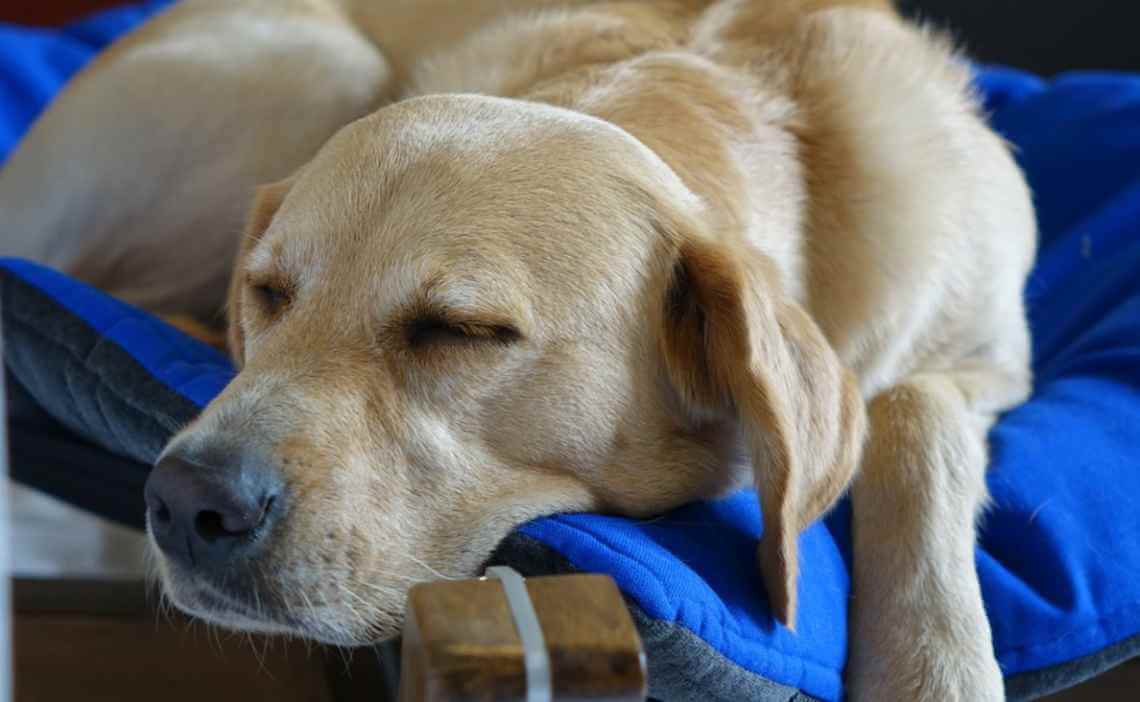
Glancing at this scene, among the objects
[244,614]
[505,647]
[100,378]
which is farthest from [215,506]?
[100,378]

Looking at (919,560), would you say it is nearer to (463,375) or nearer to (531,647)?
(463,375)

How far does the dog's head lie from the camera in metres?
1.28

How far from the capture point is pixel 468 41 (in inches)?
93.4

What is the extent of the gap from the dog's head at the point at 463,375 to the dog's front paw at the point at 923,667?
7.7 inches

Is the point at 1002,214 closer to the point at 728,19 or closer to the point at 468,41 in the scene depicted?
the point at 728,19

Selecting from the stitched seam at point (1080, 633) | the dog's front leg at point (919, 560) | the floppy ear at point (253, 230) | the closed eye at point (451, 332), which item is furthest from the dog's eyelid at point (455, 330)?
the stitched seam at point (1080, 633)

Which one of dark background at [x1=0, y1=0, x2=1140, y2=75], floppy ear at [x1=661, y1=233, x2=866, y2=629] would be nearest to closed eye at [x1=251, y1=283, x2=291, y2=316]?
floppy ear at [x1=661, y1=233, x2=866, y2=629]

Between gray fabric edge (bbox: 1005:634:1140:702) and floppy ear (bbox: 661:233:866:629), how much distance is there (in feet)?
1.17

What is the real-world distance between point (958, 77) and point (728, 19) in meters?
0.44

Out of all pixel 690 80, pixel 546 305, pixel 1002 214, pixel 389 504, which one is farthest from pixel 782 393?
pixel 1002 214

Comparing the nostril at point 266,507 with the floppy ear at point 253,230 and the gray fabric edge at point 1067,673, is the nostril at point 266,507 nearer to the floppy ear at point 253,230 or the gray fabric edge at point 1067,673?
the floppy ear at point 253,230

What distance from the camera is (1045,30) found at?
4254 millimetres

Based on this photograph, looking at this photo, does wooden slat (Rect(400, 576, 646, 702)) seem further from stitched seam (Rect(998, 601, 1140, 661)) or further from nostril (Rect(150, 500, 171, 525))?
stitched seam (Rect(998, 601, 1140, 661))

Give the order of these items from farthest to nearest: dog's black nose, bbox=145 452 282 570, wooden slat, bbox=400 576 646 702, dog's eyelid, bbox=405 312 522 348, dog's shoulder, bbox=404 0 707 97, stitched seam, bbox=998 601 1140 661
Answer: dog's shoulder, bbox=404 0 707 97 < stitched seam, bbox=998 601 1140 661 < dog's eyelid, bbox=405 312 522 348 < dog's black nose, bbox=145 452 282 570 < wooden slat, bbox=400 576 646 702
